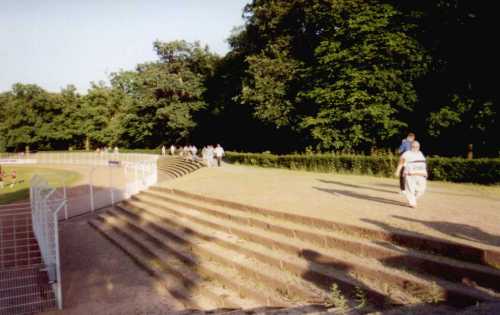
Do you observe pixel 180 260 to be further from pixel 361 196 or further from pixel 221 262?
pixel 361 196

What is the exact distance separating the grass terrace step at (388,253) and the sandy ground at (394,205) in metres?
0.56

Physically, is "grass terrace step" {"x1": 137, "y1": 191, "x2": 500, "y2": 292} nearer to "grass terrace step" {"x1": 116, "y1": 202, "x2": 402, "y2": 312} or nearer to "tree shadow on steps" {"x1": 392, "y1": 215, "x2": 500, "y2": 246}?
"grass terrace step" {"x1": 116, "y1": 202, "x2": 402, "y2": 312}

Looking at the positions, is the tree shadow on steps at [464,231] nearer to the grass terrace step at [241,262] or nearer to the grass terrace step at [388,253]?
the grass terrace step at [388,253]

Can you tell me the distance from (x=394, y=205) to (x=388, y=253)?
395 cm

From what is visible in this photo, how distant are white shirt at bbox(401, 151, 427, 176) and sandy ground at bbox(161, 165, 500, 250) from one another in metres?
0.91

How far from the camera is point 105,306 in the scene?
681 centimetres

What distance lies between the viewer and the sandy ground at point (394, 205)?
6.80 m

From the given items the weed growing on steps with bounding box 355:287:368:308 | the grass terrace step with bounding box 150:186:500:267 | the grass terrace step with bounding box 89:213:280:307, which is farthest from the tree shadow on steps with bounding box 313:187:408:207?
the grass terrace step with bounding box 89:213:280:307

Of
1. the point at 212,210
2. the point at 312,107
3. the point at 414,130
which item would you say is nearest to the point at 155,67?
the point at 312,107

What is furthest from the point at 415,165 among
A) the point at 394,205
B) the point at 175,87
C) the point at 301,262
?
the point at 175,87

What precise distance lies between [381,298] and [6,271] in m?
8.03

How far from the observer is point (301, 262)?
6520 mm

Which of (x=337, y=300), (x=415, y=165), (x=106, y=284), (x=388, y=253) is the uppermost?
(x=415, y=165)

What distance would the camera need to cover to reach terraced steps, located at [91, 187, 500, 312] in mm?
4984
